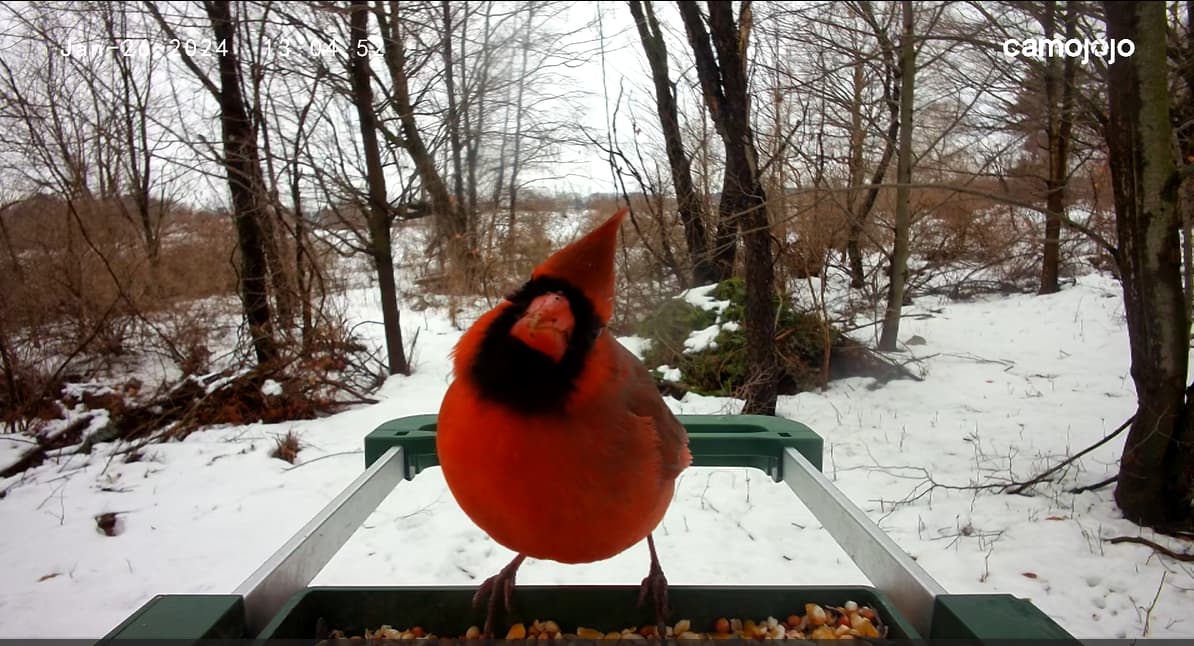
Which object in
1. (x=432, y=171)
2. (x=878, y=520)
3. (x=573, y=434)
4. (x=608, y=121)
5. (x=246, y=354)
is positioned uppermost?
(x=608, y=121)

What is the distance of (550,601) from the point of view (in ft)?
3.46

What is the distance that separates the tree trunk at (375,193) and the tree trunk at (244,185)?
0.74 metres

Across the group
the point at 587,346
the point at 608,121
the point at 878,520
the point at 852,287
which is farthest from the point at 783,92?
the point at 587,346

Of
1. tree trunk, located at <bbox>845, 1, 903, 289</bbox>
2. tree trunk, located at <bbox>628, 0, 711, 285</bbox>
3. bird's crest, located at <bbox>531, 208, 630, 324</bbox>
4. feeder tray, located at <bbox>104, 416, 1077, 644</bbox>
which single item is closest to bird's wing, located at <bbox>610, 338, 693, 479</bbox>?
bird's crest, located at <bbox>531, 208, 630, 324</bbox>

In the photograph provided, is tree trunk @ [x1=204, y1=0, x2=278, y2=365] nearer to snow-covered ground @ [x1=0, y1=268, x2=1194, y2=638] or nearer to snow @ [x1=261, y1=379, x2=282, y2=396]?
snow @ [x1=261, y1=379, x2=282, y2=396]

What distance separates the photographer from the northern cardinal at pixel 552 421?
0.67 m

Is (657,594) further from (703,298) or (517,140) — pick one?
(517,140)

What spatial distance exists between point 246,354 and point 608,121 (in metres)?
3.16

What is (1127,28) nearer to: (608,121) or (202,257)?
(608,121)

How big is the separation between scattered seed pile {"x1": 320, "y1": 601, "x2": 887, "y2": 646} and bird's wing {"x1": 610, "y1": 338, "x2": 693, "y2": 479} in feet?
1.02

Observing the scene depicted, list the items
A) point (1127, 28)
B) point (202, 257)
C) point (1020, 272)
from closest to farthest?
1. point (1127, 28)
2. point (202, 257)
3. point (1020, 272)

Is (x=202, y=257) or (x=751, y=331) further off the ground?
(x=202, y=257)

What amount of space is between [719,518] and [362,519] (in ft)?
6.37

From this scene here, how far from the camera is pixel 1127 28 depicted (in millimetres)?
2264
